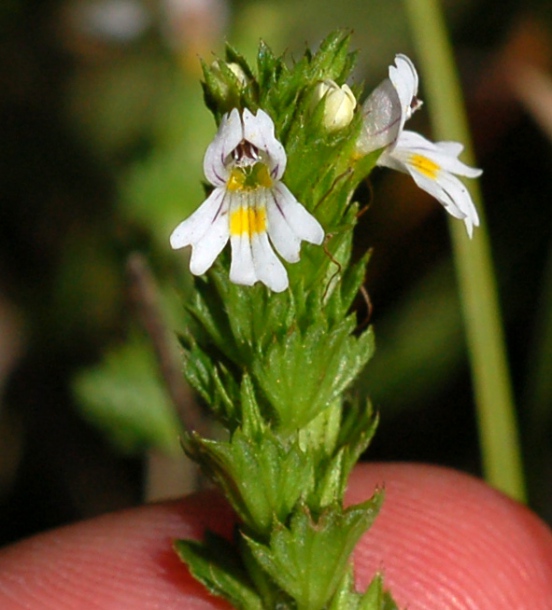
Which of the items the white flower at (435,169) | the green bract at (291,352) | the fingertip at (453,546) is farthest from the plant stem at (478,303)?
the green bract at (291,352)

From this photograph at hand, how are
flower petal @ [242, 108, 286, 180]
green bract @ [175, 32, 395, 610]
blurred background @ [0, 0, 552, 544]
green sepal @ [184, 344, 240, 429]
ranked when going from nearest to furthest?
flower petal @ [242, 108, 286, 180] < green bract @ [175, 32, 395, 610] < green sepal @ [184, 344, 240, 429] < blurred background @ [0, 0, 552, 544]

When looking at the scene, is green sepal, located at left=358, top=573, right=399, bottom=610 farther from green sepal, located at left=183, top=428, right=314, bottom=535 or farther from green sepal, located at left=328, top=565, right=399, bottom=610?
green sepal, located at left=183, top=428, right=314, bottom=535

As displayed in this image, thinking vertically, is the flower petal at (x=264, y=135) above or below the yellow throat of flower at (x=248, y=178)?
above

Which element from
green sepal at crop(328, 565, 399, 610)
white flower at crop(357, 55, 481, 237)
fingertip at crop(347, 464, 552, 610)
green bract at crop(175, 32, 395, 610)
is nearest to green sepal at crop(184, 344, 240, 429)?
green bract at crop(175, 32, 395, 610)

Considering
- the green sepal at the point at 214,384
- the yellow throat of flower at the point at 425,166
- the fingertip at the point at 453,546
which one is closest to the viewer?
the green sepal at the point at 214,384

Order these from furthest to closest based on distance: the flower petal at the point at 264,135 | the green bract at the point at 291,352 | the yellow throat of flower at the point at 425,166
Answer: the yellow throat of flower at the point at 425,166
the green bract at the point at 291,352
the flower petal at the point at 264,135

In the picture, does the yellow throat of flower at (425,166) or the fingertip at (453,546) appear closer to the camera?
the yellow throat of flower at (425,166)

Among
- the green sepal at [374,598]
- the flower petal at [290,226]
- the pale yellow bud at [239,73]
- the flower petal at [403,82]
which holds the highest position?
the pale yellow bud at [239,73]

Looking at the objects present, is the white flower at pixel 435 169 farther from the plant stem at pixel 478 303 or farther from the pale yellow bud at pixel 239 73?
the plant stem at pixel 478 303
